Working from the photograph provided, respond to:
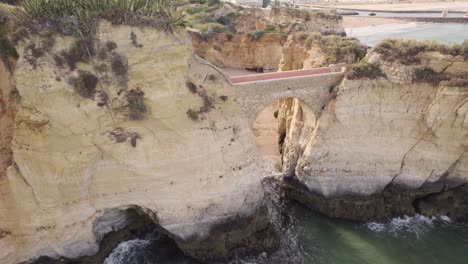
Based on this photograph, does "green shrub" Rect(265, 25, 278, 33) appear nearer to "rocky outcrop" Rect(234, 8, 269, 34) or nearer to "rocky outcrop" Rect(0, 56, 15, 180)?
"rocky outcrop" Rect(234, 8, 269, 34)

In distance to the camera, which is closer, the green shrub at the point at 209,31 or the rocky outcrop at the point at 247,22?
the green shrub at the point at 209,31

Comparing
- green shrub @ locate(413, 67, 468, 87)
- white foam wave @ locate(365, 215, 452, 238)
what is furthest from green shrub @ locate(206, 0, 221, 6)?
white foam wave @ locate(365, 215, 452, 238)

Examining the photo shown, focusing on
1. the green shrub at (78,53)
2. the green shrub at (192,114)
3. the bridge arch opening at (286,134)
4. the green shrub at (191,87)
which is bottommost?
the bridge arch opening at (286,134)

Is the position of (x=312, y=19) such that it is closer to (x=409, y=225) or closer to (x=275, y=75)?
(x=275, y=75)

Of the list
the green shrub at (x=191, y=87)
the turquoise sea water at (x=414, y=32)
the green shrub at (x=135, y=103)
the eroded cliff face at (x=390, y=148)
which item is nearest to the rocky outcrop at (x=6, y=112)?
the green shrub at (x=135, y=103)

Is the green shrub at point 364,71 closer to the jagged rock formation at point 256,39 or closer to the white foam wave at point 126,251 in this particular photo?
the white foam wave at point 126,251
